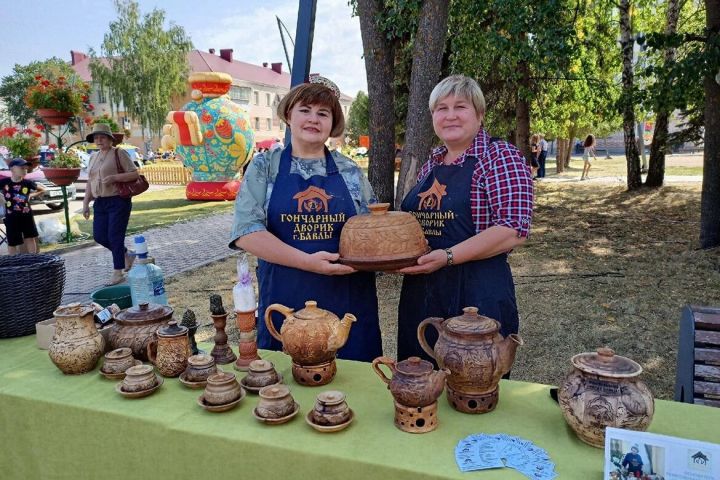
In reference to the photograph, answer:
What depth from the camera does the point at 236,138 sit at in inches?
522

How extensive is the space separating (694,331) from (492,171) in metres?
0.95

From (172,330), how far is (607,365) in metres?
1.41

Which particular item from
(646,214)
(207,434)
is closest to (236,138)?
(646,214)

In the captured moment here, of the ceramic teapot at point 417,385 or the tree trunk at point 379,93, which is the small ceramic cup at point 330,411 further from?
the tree trunk at point 379,93

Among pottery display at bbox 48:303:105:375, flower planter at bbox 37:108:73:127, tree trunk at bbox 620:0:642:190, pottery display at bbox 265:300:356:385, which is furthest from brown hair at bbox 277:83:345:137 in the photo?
tree trunk at bbox 620:0:642:190

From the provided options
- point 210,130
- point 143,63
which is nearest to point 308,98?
point 210,130

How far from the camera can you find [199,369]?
1.73 meters

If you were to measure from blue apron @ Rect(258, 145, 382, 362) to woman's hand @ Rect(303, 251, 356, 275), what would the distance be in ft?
0.46

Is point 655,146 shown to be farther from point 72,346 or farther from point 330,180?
point 72,346

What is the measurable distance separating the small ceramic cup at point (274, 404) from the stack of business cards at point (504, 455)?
490 millimetres

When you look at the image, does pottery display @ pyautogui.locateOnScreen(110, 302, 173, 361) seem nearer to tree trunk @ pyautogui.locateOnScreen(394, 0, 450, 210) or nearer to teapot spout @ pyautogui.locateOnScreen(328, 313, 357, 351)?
teapot spout @ pyautogui.locateOnScreen(328, 313, 357, 351)

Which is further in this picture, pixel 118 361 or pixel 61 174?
pixel 61 174

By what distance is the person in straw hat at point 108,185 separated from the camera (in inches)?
226

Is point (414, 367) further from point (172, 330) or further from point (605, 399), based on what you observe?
point (172, 330)
